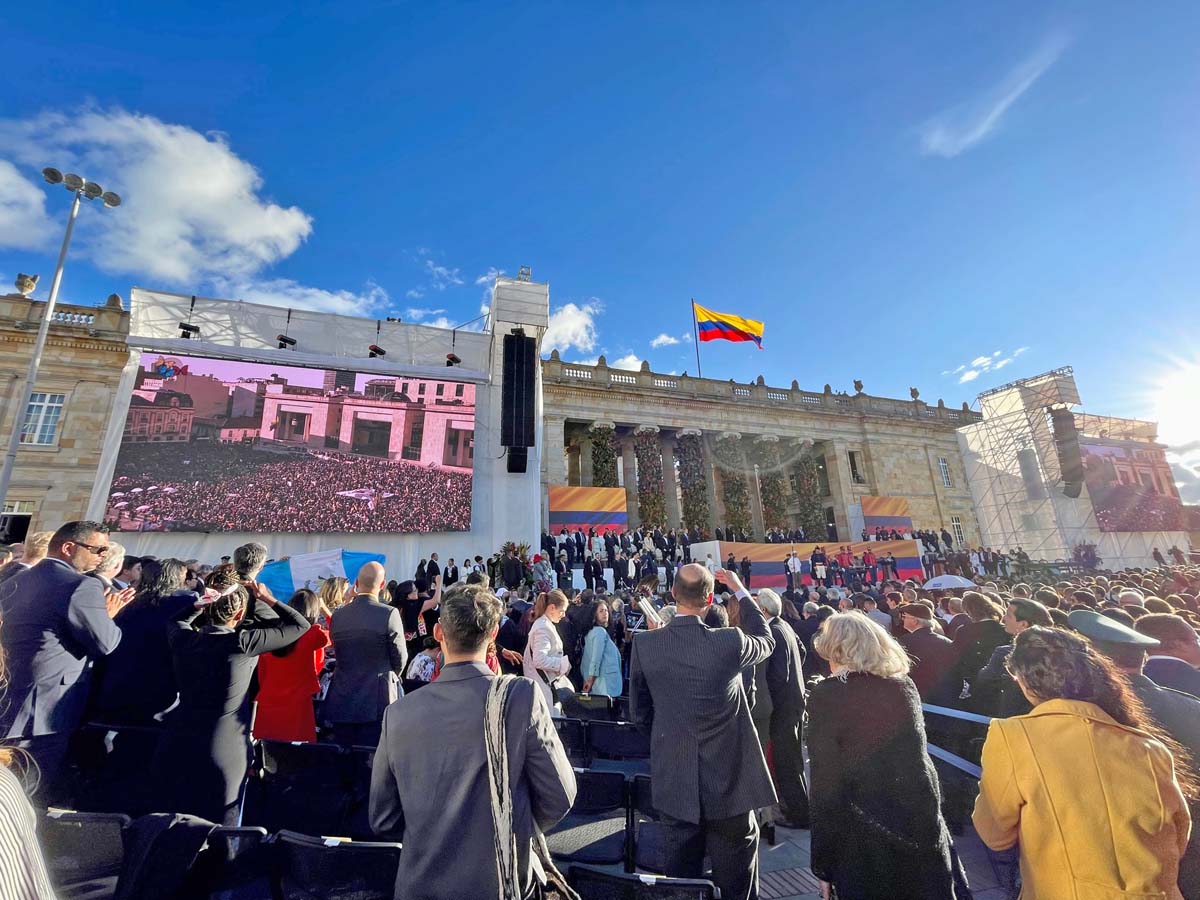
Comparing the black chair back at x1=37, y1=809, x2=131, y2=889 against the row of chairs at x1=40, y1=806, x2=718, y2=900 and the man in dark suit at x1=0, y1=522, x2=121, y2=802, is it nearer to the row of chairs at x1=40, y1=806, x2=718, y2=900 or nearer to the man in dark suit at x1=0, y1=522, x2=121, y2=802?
the row of chairs at x1=40, y1=806, x2=718, y2=900

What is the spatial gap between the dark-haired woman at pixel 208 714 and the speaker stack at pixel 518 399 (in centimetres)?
1466

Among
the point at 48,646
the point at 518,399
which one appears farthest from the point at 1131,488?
the point at 48,646

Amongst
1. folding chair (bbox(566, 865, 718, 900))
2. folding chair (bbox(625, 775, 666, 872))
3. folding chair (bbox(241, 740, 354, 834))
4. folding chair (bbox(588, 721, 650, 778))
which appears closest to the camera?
folding chair (bbox(566, 865, 718, 900))

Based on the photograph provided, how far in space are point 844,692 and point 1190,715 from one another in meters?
1.59

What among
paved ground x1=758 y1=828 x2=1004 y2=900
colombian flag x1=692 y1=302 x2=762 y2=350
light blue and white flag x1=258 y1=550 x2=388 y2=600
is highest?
colombian flag x1=692 y1=302 x2=762 y2=350

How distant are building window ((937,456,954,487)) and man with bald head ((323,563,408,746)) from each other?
35402 millimetres

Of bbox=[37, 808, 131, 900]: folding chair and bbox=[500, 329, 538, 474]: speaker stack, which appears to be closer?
bbox=[37, 808, 131, 900]: folding chair

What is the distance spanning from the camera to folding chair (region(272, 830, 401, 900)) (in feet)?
7.16

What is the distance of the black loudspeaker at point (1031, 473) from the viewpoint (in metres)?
29.9

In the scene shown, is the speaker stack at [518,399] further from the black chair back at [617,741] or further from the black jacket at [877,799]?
the black jacket at [877,799]

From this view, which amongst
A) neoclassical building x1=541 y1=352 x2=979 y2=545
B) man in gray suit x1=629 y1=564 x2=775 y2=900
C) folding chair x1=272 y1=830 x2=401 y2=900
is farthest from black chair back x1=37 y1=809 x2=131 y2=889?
neoclassical building x1=541 y1=352 x2=979 y2=545

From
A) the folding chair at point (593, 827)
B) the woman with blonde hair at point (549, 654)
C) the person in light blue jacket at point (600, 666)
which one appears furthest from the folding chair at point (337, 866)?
the person in light blue jacket at point (600, 666)

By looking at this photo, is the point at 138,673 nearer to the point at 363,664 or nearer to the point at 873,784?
the point at 363,664

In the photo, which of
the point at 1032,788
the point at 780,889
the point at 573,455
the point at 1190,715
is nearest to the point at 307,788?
the point at 780,889
